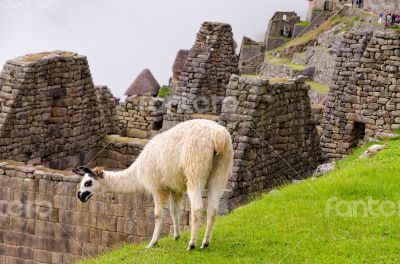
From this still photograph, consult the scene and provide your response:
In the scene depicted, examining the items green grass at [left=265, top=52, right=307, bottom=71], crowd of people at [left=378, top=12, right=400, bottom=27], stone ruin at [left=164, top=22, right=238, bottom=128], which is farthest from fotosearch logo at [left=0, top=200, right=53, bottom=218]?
green grass at [left=265, top=52, right=307, bottom=71]

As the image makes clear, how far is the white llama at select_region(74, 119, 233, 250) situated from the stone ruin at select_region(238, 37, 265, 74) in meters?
44.2

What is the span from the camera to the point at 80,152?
20094 millimetres

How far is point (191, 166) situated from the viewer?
13.1 m

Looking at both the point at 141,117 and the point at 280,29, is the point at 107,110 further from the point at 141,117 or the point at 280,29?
the point at 280,29

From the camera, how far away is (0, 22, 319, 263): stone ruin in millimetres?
16656

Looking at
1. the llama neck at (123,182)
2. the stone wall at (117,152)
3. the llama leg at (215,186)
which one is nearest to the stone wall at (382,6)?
the stone wall at (117,152)

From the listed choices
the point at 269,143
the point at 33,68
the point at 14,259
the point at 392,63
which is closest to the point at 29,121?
the point at 33,68

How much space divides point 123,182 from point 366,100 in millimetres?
7108

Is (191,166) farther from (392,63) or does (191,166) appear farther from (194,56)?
(194,56)

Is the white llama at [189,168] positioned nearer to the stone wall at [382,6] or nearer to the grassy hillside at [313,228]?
the grassy hillside at [313,228]

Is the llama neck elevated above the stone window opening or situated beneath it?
elevated above

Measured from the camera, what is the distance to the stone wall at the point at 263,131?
16484 mm

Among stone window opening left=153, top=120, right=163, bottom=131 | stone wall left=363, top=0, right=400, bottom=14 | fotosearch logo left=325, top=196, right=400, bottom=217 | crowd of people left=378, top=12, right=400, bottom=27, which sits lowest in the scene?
stone window opening left=153, top=120, right=163, bottom=131

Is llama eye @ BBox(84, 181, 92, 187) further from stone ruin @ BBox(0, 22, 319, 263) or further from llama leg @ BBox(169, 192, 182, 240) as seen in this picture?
stone ruin @ BBox(0, 22, 319, 263)
